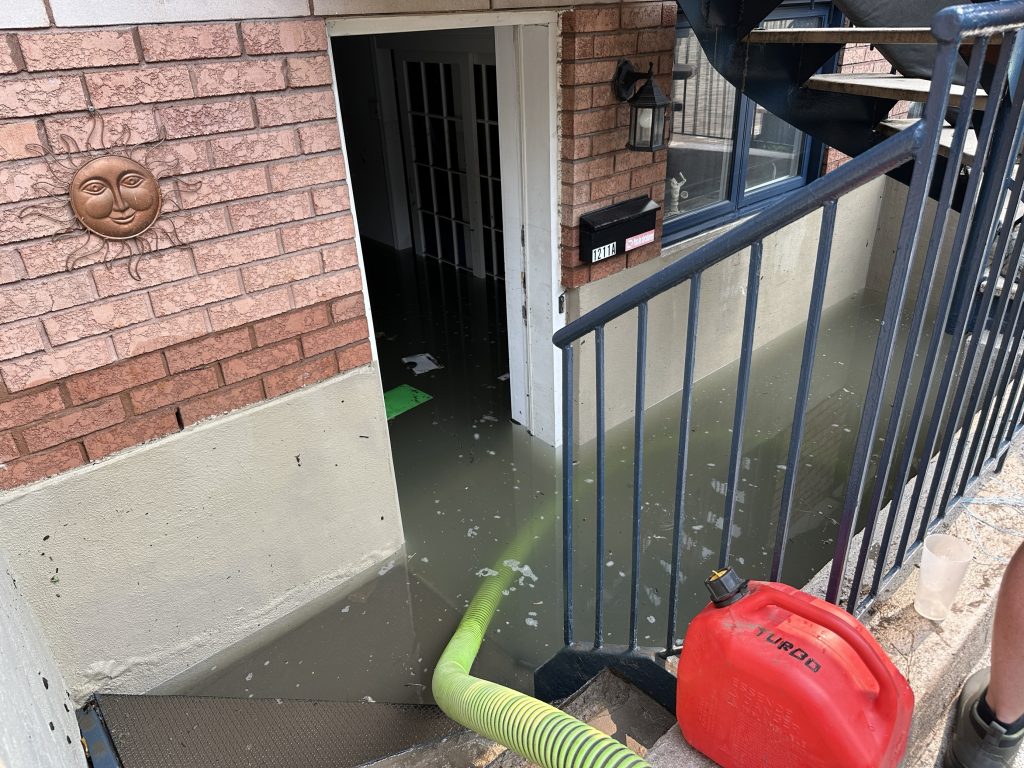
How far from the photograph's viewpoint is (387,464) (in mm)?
2955

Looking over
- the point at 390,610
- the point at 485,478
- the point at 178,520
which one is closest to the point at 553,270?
the point at 485,478

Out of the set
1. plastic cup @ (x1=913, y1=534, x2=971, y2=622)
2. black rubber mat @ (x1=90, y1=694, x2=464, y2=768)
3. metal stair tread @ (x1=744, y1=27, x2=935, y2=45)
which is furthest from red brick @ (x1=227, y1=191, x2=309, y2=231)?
plastic cup @ (x1=913, y1=534, x2=971, y2=622)

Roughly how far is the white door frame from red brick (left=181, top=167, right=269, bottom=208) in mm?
475

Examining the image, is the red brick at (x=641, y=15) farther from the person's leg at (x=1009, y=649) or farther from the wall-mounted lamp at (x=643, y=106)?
the person's leg at (x=1009, y=649)

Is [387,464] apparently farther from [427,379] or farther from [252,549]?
[427,379]

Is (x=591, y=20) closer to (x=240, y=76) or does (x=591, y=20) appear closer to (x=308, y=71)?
(x=308, y=71)

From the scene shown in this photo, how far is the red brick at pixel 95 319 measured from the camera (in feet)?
6.46

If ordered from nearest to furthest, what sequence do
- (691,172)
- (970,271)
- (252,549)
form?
(970,271)
(252,549)
(691,172)

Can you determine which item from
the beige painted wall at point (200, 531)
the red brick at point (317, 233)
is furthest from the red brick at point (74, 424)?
the red brick at point (317, 233)

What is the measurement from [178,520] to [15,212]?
1.13 metres

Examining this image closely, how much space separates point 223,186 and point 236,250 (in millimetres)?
205

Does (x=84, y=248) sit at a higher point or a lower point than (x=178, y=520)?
higher

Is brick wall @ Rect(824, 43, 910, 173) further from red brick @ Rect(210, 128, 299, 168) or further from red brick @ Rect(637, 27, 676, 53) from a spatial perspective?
red brick @ Rect(210, 128, 299, 168)

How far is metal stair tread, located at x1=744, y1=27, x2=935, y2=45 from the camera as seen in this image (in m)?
2.23
